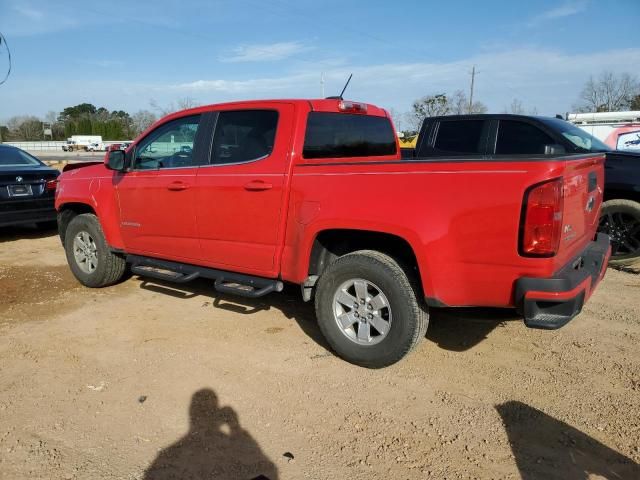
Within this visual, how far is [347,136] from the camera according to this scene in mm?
4625

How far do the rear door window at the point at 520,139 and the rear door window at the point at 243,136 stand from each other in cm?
361

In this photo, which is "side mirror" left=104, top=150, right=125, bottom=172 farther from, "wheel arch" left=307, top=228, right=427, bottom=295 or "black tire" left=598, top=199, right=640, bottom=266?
"black tire" left=598, top=199, right=640, bottom=266

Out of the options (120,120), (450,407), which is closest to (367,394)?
(450,407)

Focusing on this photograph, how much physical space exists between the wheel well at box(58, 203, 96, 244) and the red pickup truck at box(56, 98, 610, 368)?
341 mm

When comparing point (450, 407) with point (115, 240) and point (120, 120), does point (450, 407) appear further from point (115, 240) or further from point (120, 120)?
point (120, 120)

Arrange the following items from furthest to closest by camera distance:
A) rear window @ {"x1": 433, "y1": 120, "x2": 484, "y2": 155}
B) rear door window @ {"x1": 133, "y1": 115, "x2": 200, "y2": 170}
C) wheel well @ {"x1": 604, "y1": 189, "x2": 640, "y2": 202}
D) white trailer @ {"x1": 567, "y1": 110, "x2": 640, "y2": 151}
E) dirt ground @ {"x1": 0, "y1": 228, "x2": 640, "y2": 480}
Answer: white trailer @ {"x1": 567, "y1": 110, "x2": 640, "y2": 151} < rear window @ {"x1": 433, "y1": 120, "x2": 484, "y2": 155} < wheel well @ {"x1": 604, "y1": 189, "x2": 640, "y2": 202} < rear door window @ {"x1": 133, "y1": 115, "x2": 200, "y2": 170} < dirt ground @ {"x1": 0, "y1": 228, "x2": 640, "y2": 480}

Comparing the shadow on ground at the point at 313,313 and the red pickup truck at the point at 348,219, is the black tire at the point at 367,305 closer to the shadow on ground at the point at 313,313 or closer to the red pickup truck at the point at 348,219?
the red pickup truck at the point at 348,219

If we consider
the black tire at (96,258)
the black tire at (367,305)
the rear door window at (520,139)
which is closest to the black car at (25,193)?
the black tire at (96,258)

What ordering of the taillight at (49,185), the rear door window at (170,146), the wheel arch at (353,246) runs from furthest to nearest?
1. the taillight at (49,185)
2. the rear door window at (170,146)
3. the wheel arch at (353,246)

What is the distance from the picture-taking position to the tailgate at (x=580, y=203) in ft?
10.1

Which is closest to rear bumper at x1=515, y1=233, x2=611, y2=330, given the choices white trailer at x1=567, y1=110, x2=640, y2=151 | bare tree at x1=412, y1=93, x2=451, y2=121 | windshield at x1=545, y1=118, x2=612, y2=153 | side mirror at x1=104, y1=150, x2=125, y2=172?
windshield at x1=545, y1=118, x2=612, y2=153

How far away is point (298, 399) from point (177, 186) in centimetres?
228

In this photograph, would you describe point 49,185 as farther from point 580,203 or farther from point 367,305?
point 580,203

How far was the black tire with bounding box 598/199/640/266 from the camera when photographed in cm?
627
